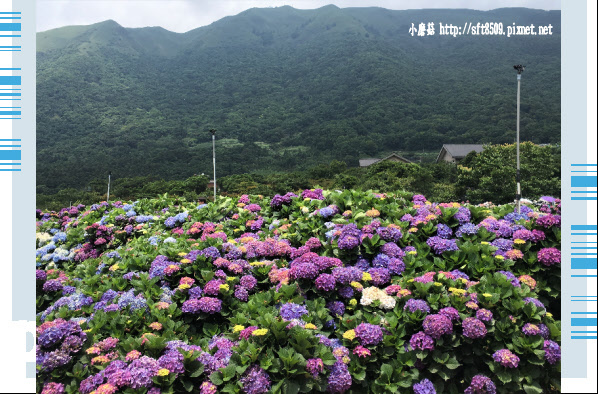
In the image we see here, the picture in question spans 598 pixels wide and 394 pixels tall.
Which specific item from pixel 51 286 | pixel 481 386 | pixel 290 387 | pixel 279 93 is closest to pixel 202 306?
pixel 290 387

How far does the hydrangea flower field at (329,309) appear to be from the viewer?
2746 millimetres

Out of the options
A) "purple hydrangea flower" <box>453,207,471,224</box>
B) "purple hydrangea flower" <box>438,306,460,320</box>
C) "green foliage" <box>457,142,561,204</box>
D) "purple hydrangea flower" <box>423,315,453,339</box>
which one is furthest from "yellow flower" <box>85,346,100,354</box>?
"green foliage" <box>457,142,561,204</box>

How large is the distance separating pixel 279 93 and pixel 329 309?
359 ft

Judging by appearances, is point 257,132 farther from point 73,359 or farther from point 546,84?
point 73,359

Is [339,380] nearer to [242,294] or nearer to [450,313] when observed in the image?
[450,313]

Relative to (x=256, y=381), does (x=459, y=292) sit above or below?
above

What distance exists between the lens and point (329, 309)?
3.36 metres

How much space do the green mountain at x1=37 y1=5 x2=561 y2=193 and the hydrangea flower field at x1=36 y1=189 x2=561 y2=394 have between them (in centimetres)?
6155

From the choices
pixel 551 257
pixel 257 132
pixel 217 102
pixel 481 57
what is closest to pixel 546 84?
pixel 481 57

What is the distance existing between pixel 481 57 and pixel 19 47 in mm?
118722

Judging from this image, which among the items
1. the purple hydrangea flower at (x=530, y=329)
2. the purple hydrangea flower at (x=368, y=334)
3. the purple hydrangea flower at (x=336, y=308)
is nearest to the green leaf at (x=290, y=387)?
the purple hydrangea flower at (x=368, y=334)

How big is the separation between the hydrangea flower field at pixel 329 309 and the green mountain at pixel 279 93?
61554mm

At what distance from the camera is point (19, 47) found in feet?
6.41

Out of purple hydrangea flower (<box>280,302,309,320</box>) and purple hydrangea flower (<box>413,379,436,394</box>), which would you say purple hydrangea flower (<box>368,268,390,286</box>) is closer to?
purple hydrangea flower (<box>280,302,309,320</box>)
